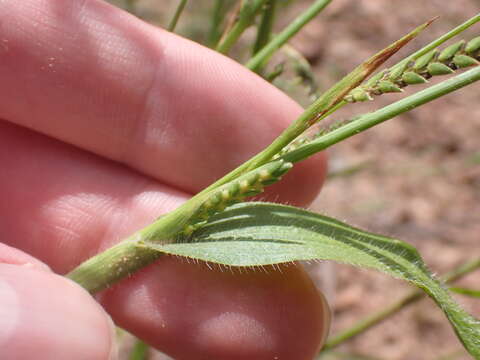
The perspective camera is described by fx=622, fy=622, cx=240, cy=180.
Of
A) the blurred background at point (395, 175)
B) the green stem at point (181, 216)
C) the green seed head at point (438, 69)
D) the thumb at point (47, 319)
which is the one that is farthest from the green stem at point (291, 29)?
the blurred background at point (395, 175)

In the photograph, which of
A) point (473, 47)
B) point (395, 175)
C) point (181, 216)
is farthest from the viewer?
point (395, 175)

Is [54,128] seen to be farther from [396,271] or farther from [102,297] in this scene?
[396,271]

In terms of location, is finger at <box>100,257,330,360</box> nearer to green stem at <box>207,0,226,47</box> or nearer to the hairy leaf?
the hairy leaf

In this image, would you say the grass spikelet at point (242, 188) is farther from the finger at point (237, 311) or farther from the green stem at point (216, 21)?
the green stem at point (216, 21)

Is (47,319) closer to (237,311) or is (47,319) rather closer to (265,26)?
(237,311)

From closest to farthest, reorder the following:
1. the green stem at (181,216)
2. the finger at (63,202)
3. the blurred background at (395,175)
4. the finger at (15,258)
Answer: the green stem at (181,216) < the finger at (15,258) < the finger at (63,202) < the blurred background at (395,175)

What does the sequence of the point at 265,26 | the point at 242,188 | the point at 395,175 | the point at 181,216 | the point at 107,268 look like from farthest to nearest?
the point at 395,175, the point at 265,26, the point at 107,268, the point at 181,216, the point at 242,188

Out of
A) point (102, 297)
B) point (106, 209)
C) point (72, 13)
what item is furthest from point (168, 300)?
point (72, 13)

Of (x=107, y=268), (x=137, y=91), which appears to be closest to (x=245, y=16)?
(x=137, y=91)
